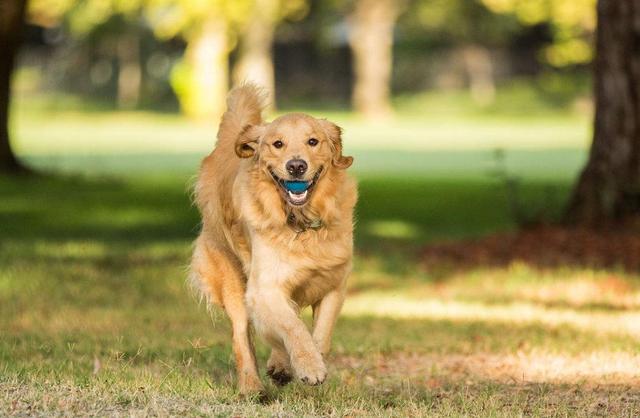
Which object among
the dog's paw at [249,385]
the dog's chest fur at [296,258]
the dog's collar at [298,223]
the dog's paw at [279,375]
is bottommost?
the dog's paw at [249,385]

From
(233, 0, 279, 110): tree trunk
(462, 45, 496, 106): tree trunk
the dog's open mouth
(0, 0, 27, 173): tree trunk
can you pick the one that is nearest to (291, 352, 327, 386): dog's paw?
the dog's open mouth

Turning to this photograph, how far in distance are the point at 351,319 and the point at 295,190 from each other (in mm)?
4662

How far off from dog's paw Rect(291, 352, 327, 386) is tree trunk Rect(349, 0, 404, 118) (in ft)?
176

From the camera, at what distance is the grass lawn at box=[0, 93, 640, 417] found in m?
6.81

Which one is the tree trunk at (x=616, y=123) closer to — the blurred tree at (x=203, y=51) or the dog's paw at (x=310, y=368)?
the dog's paw at (x=310, y=368)

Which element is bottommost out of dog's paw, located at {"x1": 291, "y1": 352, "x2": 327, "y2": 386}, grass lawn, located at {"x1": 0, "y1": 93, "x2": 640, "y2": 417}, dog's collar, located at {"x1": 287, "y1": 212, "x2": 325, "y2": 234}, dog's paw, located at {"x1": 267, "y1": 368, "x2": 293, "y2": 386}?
grass lawn, located at {"x1": 0, "y1": 93, "x2": 640, "y2": 417}

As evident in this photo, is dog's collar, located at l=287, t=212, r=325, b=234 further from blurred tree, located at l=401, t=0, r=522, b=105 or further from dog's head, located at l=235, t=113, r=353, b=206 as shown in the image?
blurred tree, located at l=401, t=0, r=522, b=105

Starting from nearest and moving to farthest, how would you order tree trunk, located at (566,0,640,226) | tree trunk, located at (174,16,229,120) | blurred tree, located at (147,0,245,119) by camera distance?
tree trunk, located at (566,0,640,226) → blurred tree, located at (147,0,245,119) → tree trunk, located at (174,16,229,120)

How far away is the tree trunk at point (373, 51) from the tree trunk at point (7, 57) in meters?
38.2

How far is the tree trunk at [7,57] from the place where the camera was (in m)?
21.3

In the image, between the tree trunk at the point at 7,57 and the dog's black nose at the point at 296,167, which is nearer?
the dog's black nose at the point at 296,167

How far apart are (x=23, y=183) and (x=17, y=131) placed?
22933 mm

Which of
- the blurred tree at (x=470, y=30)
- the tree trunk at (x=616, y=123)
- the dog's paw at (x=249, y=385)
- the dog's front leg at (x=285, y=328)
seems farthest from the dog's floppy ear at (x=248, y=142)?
the blurred tree at (x=470, y=30)

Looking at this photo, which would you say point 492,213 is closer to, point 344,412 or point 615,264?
point 615,264
